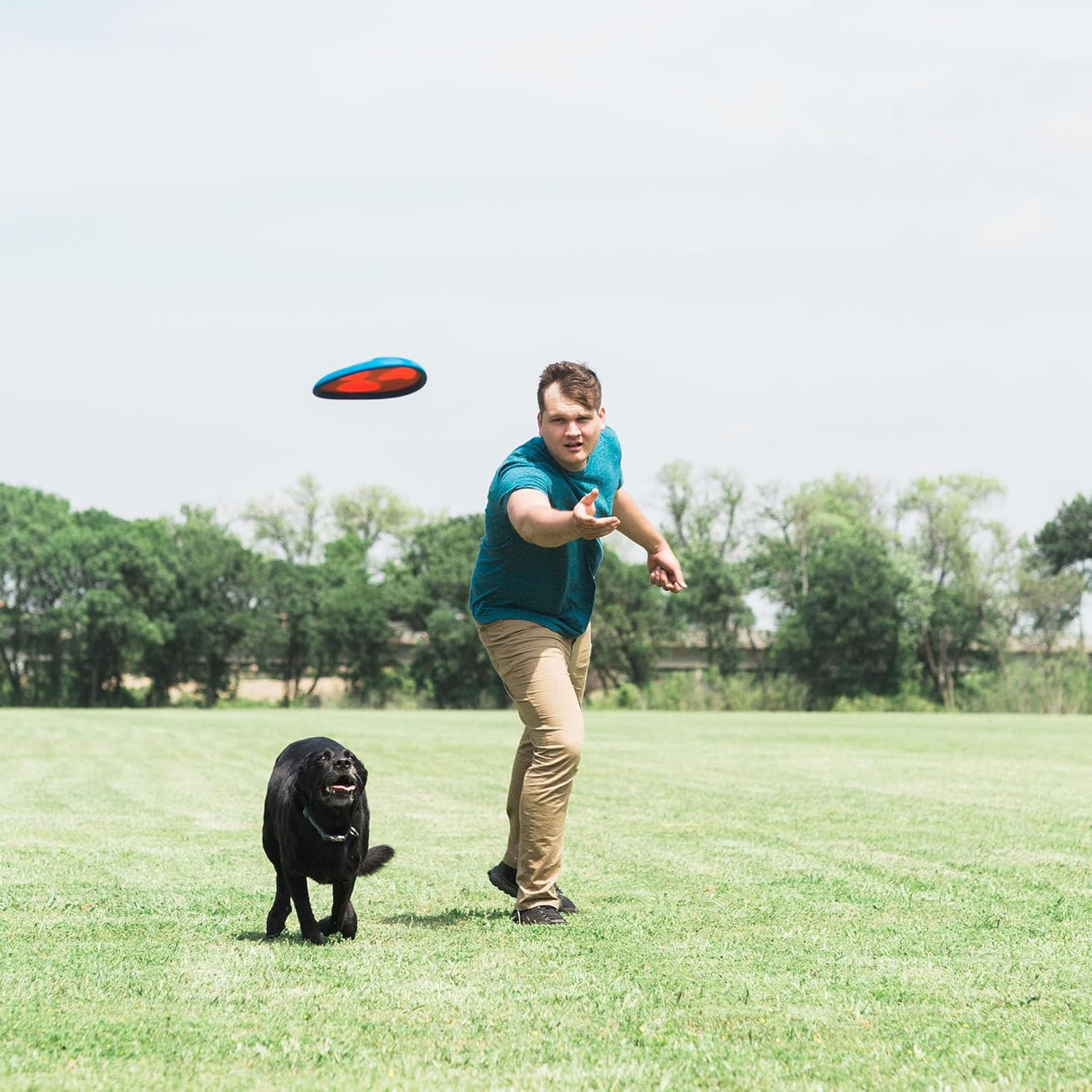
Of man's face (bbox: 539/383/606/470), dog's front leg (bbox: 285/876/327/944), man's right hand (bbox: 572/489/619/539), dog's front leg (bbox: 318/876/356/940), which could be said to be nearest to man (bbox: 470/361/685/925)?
man's face (bbox: 539/383/606/470)

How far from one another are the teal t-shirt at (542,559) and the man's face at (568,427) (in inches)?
4.3

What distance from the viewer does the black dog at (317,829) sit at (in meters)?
5.37

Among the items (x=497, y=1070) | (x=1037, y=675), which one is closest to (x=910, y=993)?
(x=497, y=1070)

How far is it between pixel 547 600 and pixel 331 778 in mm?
1551

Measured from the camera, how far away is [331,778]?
5.28 meters

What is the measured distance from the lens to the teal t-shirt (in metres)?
6.30

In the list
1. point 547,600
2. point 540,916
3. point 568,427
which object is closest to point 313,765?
point 540,916

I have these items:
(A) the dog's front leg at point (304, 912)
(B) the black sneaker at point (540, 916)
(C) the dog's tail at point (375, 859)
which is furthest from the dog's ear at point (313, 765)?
(B) the black sneaker at point (540, 916)

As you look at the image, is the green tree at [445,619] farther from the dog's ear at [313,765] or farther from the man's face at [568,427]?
the dog's ear at [313,765]

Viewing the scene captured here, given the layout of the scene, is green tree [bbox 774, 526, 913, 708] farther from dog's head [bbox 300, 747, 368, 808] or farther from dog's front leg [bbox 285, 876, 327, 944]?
dog's head [bbox 300, 747, 368, 808]

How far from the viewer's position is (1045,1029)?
4.17 m

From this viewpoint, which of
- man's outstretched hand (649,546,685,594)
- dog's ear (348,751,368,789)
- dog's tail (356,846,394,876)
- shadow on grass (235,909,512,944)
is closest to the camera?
dog's ear (348,751,368,789)

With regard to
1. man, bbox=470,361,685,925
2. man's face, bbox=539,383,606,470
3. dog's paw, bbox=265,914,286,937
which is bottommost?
dog's paw, bbox=265,914,286,937

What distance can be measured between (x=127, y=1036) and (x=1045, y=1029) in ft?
8.88
